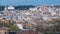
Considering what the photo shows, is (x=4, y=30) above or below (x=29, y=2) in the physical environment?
below

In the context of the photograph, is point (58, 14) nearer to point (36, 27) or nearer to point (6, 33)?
point (36, 27)

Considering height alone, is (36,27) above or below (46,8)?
below

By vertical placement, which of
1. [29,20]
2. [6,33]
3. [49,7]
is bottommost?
[6,33]

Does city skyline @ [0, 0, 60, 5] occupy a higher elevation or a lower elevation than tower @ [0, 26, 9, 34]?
higher

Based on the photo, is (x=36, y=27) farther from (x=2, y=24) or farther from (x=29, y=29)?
(x=2, y=24)

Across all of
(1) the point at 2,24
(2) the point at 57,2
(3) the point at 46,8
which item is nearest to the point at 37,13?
(3) the point at 46,8

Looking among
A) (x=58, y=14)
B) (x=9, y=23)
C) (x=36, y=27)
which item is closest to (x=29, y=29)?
(x=36, y=27)

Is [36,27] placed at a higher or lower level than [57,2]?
lower

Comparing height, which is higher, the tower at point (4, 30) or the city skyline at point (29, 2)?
the city skyline at point (29, 2)
